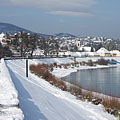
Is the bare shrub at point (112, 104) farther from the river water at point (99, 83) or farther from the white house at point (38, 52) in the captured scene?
the white house at point (38, 52)

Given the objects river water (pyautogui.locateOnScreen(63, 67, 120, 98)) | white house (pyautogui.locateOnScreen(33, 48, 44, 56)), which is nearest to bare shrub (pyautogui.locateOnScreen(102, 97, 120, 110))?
river water (pyautogui.locateOnScreen(63, 67, 120, 98))

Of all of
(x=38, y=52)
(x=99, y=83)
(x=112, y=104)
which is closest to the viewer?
(x=112, y=104)

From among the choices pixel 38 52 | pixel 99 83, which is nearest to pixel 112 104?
pixel 99 83

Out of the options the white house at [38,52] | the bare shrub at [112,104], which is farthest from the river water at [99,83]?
the white house at [38,52]

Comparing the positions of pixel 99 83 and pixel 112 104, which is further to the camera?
pixel 99 83

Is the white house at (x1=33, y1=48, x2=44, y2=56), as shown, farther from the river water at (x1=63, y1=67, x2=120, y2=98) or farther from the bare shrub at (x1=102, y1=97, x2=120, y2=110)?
the bare shrub at (x1=102, y1=97, x2=120, y2=110)

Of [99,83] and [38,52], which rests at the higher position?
[38,52]

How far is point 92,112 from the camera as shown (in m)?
9.58

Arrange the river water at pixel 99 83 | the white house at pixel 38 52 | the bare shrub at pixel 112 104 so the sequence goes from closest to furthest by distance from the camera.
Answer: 1. the bare shrub at pixel 112 104
2. the river water at pixel 99 83
3. the white house at pixel 38 52

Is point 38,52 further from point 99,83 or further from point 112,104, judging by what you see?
point 112,104

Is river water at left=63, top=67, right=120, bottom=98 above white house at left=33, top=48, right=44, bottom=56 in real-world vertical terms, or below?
below

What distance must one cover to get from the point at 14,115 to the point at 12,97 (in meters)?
1.46

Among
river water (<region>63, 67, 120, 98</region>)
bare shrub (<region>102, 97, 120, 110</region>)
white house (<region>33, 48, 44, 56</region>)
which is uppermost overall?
white house (<region>33, 48, 44, 56</region>)

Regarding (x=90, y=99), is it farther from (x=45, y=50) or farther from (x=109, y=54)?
(x=109, y=54)
